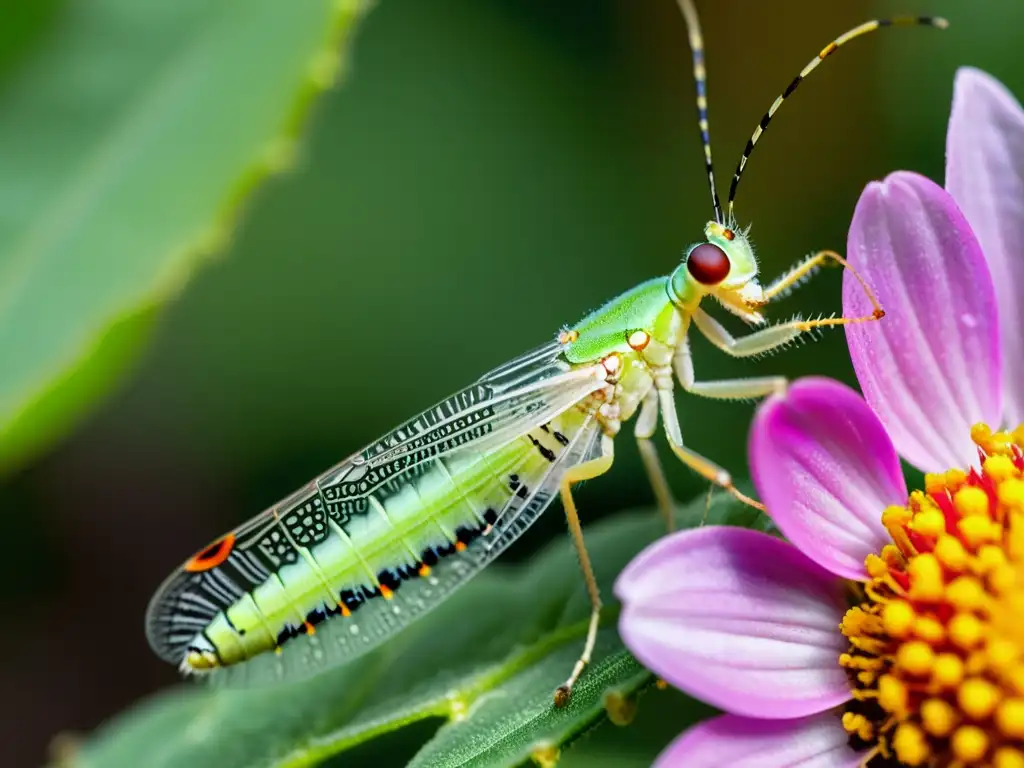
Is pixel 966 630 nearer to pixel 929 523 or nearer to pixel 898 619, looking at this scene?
pixel 898 619

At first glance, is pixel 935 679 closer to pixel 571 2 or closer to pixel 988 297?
pixel 988 297

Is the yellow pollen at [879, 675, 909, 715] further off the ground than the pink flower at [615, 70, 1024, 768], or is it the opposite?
the pink flower at [615, 70, 1024, 768]

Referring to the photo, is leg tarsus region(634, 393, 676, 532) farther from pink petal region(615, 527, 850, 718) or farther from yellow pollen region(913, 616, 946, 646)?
yellow pollen region(913, 616, 946, 646)

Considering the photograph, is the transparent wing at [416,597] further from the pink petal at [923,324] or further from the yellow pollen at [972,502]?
the yellow pollen at [972,502]

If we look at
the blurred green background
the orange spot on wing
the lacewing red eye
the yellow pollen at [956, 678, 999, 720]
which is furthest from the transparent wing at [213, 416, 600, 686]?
the blurred green background

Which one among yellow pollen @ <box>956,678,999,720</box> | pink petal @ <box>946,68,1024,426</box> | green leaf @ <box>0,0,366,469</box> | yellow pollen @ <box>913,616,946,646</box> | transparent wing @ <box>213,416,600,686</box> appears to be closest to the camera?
yellow pollen @ <box>956,678,999,720</box>

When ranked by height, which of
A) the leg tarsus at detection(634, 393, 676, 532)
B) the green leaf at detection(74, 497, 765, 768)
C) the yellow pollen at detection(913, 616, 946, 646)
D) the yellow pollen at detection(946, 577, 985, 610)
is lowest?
the green leaf at detection(74, 497, 765, 768)
